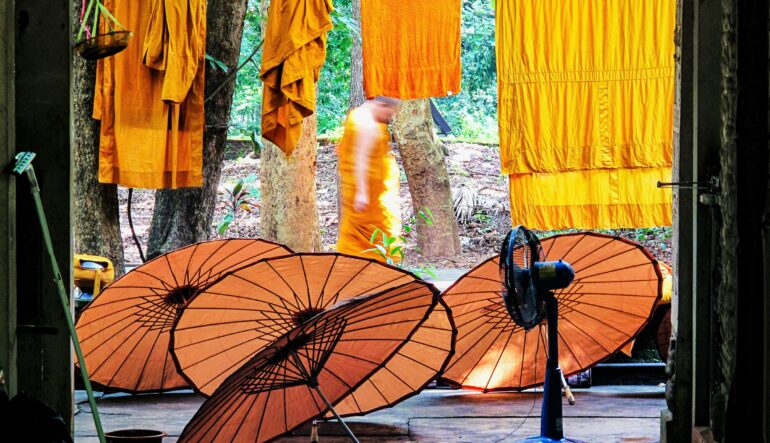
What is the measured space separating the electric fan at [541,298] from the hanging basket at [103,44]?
2.19 meters

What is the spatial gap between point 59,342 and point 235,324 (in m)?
0.82

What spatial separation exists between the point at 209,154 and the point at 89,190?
912mm

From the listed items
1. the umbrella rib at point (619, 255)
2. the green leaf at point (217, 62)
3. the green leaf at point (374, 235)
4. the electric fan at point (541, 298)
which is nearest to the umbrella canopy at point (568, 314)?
the umbrella rib at point (619, 255)

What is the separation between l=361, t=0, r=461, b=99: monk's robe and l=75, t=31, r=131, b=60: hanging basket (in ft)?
5.69

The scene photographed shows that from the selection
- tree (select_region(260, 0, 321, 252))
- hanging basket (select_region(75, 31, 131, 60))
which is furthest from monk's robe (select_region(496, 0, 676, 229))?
tree (select_region(260, 0, 321, 252))

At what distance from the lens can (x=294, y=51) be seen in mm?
6695

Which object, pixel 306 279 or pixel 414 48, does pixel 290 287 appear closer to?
pixel 306 279

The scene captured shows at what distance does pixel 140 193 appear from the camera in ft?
55.9

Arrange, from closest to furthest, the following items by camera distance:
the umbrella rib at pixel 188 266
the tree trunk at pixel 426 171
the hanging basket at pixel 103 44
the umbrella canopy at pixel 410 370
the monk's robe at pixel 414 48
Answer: the umbrella canopy at pixel 410 370
the hanging basket at pixel 103 44
the umbrella rib at pixel 188 266
the monk's robe at pixel 414 48
the tree trunk at pixel 426 171

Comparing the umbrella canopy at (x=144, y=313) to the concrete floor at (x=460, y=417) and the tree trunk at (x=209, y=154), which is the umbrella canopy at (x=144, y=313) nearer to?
the concrete floor at (x=460, y=417)

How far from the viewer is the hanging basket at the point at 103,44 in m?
5.56

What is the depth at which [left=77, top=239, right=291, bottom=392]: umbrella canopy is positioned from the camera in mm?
5930

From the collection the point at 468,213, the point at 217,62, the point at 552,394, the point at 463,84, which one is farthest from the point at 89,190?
the point at 463,84

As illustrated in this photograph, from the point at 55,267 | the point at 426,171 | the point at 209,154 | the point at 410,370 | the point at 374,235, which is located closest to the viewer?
the point at 55,267
